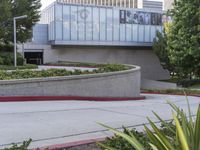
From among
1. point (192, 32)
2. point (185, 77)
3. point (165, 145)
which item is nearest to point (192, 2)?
point (192, 32)

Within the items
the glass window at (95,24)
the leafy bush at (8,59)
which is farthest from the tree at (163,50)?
the leafy bush at (8,59)

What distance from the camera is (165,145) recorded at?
3090 millimetres

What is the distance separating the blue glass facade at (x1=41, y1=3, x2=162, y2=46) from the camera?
175ft

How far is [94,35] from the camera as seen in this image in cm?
5538

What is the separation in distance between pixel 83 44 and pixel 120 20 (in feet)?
24.3

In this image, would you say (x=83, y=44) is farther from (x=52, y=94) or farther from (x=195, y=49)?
(x=52, y=94)

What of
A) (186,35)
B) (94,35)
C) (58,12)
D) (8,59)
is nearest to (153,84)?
(94,35)

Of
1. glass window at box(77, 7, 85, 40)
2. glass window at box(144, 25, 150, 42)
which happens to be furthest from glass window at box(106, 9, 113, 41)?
glass window at box(144, 25, 150, 42)

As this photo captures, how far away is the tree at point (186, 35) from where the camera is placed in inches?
1521

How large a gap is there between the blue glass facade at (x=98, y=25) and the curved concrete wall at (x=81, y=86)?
31.6 m

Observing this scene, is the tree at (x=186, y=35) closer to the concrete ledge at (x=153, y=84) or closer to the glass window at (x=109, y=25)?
the concrete ledge at (x=153, y=84)

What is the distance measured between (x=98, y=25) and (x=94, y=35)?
1722 mm

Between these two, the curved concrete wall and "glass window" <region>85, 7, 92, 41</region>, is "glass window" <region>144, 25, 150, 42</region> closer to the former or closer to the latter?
"glass window" <region>85, 7, 92, 41</region>

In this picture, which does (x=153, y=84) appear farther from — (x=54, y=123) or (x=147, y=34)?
(x=54, y=123)
